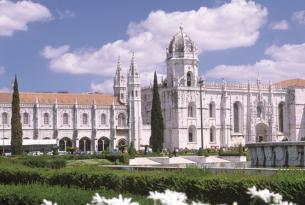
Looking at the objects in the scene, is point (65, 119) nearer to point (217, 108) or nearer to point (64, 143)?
point (64, 143)

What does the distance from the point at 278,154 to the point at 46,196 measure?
16.3 m

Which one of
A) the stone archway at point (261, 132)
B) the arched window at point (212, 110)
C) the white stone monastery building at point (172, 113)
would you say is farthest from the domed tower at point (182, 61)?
the stone archway at point (261, 132)

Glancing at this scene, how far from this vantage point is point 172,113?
258 feet

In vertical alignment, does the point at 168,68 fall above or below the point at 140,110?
above

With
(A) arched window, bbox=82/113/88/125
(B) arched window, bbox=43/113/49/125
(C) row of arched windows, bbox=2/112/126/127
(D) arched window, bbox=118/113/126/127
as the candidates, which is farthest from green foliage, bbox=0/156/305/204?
(D) arched window, bbox=118/113/126/127

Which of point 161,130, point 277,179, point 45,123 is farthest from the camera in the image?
point 45,123

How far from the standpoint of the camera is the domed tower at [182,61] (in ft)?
263

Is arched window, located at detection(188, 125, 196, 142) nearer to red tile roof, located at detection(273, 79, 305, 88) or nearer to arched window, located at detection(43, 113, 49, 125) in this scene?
red tile roof, located at detection(273, 79, 305, 88)

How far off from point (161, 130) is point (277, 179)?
2057 inches

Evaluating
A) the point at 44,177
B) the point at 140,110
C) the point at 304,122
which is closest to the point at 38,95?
the point at 140,110

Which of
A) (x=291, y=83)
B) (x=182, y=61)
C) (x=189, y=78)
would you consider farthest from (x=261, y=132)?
(x=182, y=61)

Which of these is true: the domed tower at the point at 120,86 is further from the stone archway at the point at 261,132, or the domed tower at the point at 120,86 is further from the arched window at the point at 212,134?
the stone archway at the point at 261,132

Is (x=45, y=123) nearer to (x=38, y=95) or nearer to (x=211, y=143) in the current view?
(x=38, y=95)

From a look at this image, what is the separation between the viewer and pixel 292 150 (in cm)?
2494
